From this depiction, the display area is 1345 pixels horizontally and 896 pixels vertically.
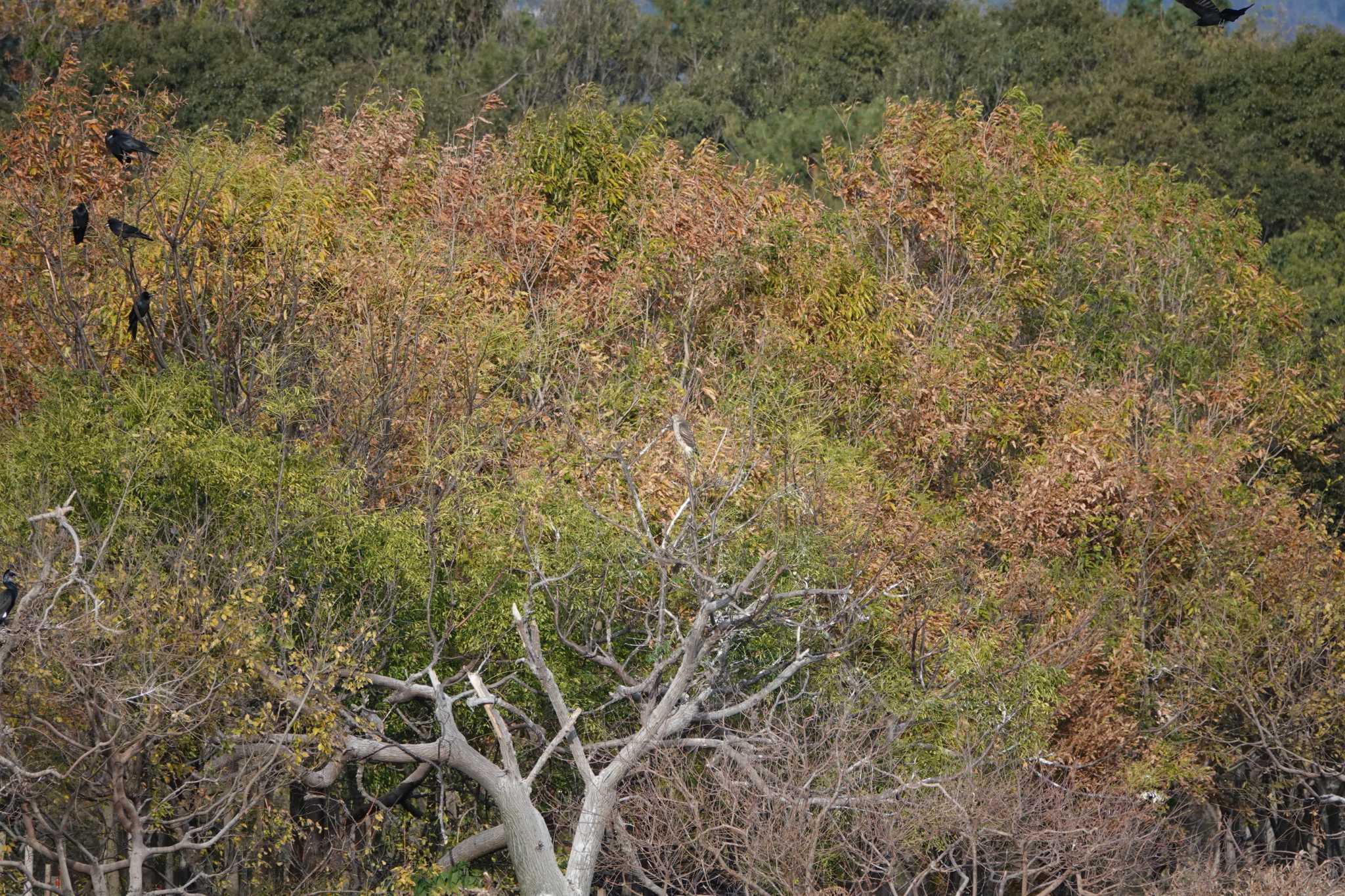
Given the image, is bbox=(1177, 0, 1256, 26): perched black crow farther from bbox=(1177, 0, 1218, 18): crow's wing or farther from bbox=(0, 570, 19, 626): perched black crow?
bbox=(0, 570, 19, 626): perched black crow

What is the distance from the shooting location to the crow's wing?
12.0m

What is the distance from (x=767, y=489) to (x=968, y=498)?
143 inches

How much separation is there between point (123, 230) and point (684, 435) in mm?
5154

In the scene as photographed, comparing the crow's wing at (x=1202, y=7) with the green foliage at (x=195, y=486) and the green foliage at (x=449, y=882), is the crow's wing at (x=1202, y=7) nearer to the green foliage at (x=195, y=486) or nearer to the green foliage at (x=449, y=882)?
the green foliage at (x=195, y=486)

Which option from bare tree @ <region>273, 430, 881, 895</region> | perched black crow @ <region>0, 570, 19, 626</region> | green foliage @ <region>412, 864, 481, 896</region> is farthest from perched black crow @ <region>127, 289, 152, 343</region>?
green foliage @ <region>412, 864, 481, 896</region>

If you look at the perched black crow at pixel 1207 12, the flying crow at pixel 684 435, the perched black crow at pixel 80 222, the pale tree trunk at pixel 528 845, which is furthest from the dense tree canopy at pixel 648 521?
the perched black crow at pixel 1207 12

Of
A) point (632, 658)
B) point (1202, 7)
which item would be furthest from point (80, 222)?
point (1202, 7)

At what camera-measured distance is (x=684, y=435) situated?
1584 cm

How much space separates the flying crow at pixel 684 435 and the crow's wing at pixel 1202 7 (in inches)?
197

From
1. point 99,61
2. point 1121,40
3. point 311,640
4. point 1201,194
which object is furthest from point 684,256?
point 1121,40

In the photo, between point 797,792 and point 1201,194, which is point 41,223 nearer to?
point 797,792

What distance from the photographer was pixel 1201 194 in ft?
87.8

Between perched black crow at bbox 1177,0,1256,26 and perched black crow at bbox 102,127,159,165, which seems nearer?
perched black crow at bbox 1177,0,1256,26

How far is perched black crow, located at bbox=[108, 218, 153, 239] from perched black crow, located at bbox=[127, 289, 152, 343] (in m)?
0.55
